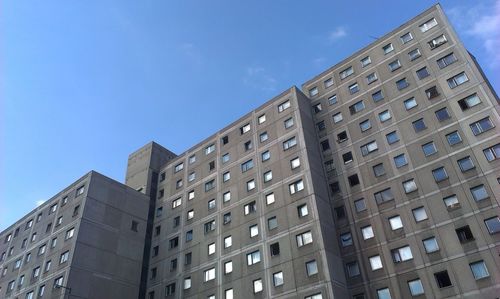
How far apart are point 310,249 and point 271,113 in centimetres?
1954

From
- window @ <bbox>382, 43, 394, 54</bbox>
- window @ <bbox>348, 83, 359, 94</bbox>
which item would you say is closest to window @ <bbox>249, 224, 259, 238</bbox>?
window @ <bbox>348, 83, 359, 94</bbox>

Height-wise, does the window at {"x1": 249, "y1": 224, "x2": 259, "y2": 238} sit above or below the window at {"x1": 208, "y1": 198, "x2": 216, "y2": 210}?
below

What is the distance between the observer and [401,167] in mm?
41969

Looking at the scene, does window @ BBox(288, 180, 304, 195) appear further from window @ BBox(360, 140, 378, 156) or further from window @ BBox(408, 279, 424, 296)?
window @ BBox(408, 279, 424, 296)

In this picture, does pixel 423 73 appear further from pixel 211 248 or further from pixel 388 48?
pixel 211 248

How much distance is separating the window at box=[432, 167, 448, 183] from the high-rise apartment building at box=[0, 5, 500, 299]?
0.11m

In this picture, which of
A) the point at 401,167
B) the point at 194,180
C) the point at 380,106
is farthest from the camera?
the point at 194,180

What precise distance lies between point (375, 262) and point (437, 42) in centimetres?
2417

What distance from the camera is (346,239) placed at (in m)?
42.3

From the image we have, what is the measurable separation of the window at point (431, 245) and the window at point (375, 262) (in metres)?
4.15

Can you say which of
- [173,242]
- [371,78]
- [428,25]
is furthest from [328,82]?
[173,242]

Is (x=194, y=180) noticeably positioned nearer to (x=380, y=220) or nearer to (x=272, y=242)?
(x=272, y=242)

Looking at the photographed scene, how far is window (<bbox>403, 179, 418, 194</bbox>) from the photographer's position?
40.2m

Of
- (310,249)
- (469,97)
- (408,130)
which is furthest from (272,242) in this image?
(469,97)
